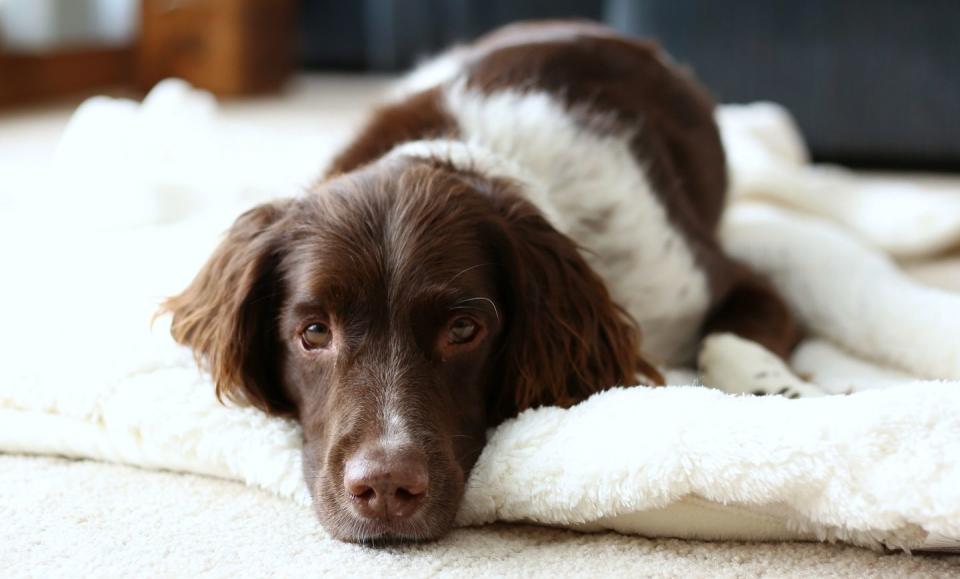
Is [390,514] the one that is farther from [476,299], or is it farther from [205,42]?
[205,42]

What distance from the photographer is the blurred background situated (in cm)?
439

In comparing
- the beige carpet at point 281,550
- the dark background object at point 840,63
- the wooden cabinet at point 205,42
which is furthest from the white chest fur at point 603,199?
the wooden cabinet at point 205,42

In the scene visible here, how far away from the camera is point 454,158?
85.2 inches

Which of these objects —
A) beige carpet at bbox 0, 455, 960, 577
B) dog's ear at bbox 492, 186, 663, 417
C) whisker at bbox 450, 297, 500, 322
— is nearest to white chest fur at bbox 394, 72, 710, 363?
dog's ear at bbox 492, 186, 663, 417

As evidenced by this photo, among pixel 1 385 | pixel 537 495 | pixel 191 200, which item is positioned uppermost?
pixel 537 495

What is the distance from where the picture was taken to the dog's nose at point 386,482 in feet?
5.19

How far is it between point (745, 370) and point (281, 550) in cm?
104

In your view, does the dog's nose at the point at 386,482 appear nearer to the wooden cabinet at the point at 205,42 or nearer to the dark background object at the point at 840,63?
the dark background object at the point at 840,63

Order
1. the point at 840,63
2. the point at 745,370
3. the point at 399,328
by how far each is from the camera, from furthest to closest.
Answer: the point at 840,63 < the point at 745,370 < the point at 399,328

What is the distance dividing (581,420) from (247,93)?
5.46 m

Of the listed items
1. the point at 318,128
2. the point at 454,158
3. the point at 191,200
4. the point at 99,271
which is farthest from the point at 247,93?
the point at 454,158

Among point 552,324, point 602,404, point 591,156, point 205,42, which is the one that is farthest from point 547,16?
point 602,404

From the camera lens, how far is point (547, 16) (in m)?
6.71

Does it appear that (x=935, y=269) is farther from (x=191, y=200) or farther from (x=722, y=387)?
(x=191, y=200)
